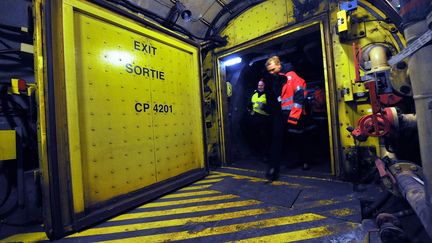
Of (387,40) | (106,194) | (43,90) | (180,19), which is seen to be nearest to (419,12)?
(387,40)

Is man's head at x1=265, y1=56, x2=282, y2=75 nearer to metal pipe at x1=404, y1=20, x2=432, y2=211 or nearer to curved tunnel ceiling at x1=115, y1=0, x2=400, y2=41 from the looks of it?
curved tunnel ceiling at x1=115, y1=0, x2=400, y2=41

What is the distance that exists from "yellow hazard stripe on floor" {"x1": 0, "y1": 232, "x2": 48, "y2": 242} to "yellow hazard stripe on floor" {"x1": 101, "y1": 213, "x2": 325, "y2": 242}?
0.90 metres

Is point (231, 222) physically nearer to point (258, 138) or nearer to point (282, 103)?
point (282, 103)

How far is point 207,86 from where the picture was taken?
194 inches

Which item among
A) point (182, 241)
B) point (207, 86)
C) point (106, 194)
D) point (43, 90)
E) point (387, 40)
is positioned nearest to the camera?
point (182, 241)

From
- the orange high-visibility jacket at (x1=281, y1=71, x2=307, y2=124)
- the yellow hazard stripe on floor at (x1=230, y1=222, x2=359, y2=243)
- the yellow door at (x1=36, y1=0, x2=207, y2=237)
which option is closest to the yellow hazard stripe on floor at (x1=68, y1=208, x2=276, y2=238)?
the yellow door at (x1=36, y1=0, x2=207, y2=237)

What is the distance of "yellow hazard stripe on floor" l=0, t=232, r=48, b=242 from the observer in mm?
1975

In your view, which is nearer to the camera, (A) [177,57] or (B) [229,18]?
(A) [177,57]

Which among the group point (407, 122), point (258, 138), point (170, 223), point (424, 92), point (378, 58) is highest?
point (378, 58)

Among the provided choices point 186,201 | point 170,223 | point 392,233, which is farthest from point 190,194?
point 392,233

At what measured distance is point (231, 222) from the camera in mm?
2076

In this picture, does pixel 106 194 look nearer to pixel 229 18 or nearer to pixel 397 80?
pixel 397 80

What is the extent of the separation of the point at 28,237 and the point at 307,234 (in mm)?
2795

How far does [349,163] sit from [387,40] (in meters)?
1.84
